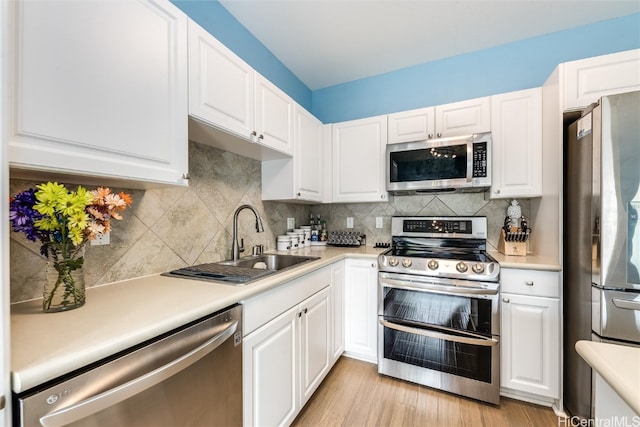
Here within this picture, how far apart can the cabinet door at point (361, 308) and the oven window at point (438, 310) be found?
0.16m

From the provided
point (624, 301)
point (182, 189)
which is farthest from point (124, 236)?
point (624, 301)

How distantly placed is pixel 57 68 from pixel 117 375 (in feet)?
2.93

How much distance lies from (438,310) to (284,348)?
1.08 metres

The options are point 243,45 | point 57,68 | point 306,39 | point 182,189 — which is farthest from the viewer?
point 306,39

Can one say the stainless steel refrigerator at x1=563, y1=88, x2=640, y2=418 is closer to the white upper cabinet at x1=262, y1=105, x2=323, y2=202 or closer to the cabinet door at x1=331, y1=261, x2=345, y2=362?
the cabinet door at x1=331, y1=261, x2=345, y2=362

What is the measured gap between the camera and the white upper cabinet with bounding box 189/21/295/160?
1.22 meters

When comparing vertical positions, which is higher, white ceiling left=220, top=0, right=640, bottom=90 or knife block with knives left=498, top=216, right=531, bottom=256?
white ceiling left=220, top=0, right=640, bottom=90

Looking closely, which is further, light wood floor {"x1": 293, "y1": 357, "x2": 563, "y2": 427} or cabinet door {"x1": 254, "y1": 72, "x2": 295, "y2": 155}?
cabinet door {"x1": 254, "y1": 72, "x2": 295, "y2": 155}

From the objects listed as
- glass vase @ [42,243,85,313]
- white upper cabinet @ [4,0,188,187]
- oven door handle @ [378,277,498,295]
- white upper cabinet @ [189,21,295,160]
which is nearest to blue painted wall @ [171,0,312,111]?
white upper cabinet @ [189,21,295,160]

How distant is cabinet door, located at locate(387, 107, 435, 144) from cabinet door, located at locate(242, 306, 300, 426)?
1.72m

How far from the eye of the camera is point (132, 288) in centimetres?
111

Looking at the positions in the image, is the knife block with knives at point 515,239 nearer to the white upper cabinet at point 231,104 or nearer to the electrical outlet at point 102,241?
the white upper cabinet at point 231,104

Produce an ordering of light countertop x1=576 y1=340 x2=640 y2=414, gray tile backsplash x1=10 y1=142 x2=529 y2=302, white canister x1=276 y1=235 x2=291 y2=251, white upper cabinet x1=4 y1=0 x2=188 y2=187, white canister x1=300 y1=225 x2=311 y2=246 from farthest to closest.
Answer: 1. white canister x1=300 y1=225 x2=311 y2=246
2. white canister x1=276 y1=235 x2=291 y2=251
3. gray tile backsplash x1=10 y1=142 x2=529 y2=302
4. white upper cabinet x1=4 y1=0 x2=188 y2=187
5. light countertop x1=576 y1=340 x2=640 y2=414

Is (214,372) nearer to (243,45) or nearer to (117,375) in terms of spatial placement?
(117,375)
